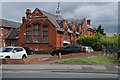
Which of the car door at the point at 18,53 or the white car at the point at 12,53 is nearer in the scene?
the white car at the point at 12,53

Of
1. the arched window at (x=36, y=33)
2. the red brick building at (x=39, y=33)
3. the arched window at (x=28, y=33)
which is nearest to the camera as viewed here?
the red brick building at (x=39, y=33)

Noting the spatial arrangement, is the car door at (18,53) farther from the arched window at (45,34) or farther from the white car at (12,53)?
the arched window at (45,34)

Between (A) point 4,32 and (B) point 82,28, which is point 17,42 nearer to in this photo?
(A) point 4,32

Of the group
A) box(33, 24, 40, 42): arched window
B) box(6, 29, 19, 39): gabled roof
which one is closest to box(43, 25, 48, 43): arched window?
box(33, 24, 40, 42): arched window

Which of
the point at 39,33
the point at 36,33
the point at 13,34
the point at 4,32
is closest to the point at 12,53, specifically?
the point at 39,33

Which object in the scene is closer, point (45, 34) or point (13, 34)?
point (45, 34)

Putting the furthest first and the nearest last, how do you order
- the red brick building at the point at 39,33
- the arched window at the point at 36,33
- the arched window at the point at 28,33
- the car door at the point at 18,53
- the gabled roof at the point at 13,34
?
the gabled roof at the point at 13,34 < the arched window at the point at 28,33 < the arched window at the point at 36,33 < the red brick building at the point at 39,33 < the car door at the point at 18,53

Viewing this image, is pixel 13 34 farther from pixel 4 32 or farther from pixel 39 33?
pixel 39 33

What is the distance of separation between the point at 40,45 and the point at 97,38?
42.7 ft

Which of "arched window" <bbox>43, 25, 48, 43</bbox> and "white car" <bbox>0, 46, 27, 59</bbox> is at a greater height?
"arched window" <bbox>43, 25, 48, 43</bbox>

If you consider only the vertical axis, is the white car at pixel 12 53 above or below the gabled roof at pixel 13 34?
below

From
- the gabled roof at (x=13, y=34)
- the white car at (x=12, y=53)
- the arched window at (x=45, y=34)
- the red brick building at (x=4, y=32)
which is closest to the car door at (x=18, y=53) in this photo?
the white car at (x=12, y=53)

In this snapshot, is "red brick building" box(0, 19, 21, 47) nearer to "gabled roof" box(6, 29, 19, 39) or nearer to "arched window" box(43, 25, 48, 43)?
"gabled roof" box(6, 29, 19, 39)

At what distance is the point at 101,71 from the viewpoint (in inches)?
700
